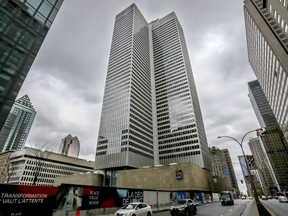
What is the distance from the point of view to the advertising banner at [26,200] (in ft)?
36.1

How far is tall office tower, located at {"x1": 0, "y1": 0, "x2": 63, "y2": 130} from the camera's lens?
14611 millimetres

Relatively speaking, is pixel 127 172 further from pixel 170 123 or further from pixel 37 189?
pixel 37 189

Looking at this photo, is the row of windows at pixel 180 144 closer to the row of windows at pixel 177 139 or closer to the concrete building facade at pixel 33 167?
the row of windows at pixel 177 139

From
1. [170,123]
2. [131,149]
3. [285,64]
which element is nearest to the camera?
[285,64]

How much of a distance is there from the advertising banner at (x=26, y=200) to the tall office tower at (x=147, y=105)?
2728 inches

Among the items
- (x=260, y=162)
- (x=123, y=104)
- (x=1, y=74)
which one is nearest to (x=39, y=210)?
(x=1, y=74)

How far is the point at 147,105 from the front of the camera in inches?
4749

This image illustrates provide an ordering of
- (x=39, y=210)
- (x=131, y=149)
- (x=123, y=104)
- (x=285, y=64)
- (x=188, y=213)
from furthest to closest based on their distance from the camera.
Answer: (x=123, y=104) < (x=131, y=149) < (x=285, y=64) < (x=188, y=213) < (x=39, y=210)

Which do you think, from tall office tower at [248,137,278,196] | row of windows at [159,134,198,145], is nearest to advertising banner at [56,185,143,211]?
row of windows at [159,134,198,145]

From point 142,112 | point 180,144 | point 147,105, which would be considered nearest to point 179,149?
point 180,144

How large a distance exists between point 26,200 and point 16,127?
193008mm

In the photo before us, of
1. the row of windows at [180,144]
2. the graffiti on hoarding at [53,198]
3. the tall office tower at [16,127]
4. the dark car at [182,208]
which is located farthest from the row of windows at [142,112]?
the tall office tower at [16,127]

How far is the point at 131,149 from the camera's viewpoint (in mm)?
85875

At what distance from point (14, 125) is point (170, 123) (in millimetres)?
153445
